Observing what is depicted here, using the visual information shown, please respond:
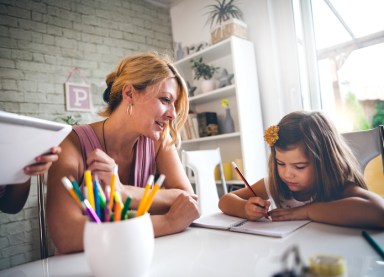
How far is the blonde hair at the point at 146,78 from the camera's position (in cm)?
103

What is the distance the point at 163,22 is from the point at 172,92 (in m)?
2.63

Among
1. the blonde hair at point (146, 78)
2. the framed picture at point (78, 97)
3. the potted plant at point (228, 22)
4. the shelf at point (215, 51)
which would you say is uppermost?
the potted plant at point (228, 22)

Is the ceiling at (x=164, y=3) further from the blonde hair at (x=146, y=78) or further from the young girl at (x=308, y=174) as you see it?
the young girl at (x=308, y=174)

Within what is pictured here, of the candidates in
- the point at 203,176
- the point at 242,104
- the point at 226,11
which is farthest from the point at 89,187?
the point at 226,11

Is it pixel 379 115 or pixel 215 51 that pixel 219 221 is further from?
pixel 215 51

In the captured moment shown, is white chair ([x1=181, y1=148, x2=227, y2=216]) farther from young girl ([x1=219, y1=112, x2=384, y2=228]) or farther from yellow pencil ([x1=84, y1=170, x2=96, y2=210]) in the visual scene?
yellow pencil ([x1=84, y1=170, x2=96, y2=210])

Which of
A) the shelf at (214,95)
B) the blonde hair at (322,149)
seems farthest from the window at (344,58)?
the blonde hair at (322,149)

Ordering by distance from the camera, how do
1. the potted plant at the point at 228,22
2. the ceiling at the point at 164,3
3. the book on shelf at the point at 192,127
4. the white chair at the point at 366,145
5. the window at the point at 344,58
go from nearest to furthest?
the white chair at the point at 366,145, the window at the point at 344,58, the potted plant at the point at 228,22, the book on shelf at the point at 192,127, the ceiling at the point at 164,3

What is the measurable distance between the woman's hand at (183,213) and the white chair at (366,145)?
76 centimetres

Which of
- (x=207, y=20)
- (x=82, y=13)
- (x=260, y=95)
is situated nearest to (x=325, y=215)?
(x=260, y=95)

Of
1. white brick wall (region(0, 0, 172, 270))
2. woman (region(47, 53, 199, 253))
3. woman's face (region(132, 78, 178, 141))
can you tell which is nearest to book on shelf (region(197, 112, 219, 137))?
white brick wall (region(0, 0, 172, 270))

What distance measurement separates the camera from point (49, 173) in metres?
0.79

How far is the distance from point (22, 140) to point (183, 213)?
447 millimetres

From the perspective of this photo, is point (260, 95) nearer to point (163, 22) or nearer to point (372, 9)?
point (372, 9)
